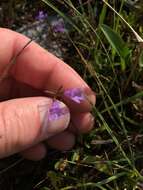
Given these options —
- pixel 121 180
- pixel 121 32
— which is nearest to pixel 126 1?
pixel 121 32

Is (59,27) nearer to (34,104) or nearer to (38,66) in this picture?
(38,66)

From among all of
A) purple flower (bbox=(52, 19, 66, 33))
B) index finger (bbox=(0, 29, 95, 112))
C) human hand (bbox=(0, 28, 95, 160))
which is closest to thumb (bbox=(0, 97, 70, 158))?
human hand (bbox=(0, 28, 95, 160))

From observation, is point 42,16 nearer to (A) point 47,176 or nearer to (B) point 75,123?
(B) point 75,123

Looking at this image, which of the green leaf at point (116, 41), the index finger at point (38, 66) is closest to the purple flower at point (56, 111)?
the index finger at point (38, 66)

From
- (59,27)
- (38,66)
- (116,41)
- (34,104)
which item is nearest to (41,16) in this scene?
(59,27)

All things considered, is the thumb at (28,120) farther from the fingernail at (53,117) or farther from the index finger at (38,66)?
the index finger at (38,66)
